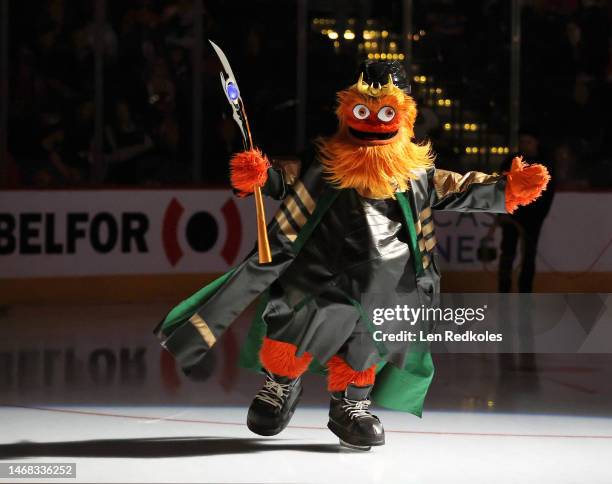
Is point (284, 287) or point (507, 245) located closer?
point (284, 287)

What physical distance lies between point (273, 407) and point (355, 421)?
361 mm

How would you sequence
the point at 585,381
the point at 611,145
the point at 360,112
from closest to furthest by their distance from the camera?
the point at 360,112
the point at 585,381
the point at 611,145

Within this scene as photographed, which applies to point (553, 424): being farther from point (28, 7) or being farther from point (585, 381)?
point (28, 7)

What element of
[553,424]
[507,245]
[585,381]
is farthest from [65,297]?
[553,424]

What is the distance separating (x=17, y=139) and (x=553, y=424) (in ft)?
22.1

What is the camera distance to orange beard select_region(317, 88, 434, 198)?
5566 mm

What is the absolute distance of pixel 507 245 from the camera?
11148 mm

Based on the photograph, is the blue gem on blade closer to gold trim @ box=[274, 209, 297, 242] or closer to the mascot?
the mascot

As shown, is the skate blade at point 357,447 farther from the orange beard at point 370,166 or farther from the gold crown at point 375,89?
the gold crown at point 375,89

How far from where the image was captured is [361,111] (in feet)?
18.4

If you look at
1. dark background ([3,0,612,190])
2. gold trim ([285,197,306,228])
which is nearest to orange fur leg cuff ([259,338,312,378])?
gold trim ([285,197,306,228])

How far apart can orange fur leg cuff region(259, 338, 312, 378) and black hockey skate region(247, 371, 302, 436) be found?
0.06 metres

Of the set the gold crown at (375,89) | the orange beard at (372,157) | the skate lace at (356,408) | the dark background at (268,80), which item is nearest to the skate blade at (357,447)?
the skate lace at (356,408)

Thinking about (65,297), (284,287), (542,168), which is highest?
(542,168)
